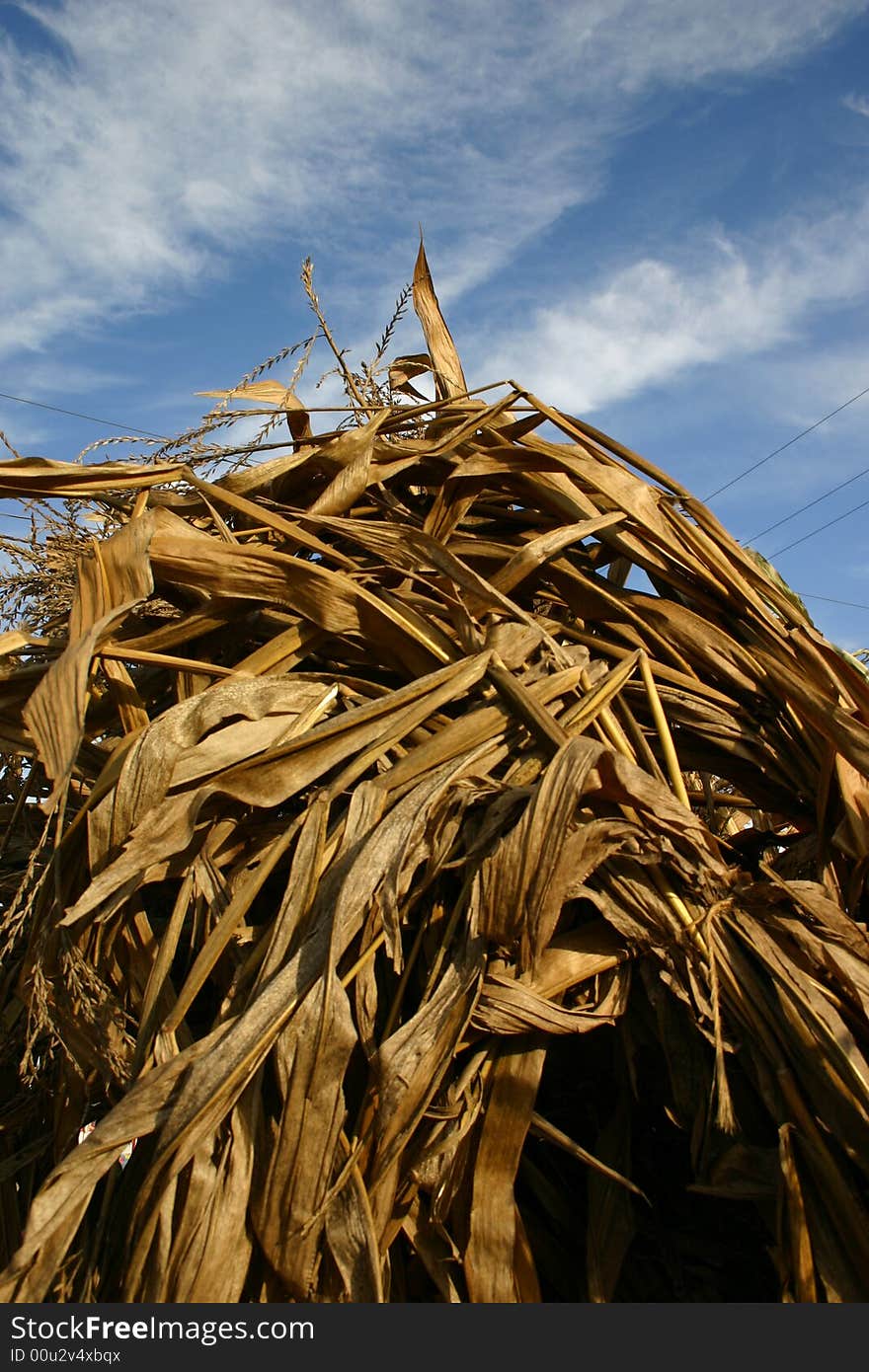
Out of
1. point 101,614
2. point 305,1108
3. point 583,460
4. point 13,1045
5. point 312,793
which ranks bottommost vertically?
point 305,1108

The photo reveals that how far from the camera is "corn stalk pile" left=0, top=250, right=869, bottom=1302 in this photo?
2.42 feet

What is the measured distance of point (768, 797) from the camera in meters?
1.07

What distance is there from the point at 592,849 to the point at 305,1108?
0.91ft

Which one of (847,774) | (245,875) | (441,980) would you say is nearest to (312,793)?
(245,875)

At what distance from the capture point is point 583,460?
1.13 meters

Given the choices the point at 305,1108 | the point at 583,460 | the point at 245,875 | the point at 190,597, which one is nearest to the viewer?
the point at 305,1108

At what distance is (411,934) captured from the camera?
87 cm

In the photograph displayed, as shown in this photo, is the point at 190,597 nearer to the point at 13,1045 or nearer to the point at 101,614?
the point at 101,614

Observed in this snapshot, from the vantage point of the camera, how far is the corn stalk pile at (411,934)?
74 centimetres

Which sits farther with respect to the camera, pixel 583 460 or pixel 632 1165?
pixel 583 460

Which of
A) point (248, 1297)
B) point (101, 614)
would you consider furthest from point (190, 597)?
point (248, 1297)

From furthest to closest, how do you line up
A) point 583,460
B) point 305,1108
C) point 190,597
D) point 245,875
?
point 583,460, point 190,597, point 245,875, point 305,1108

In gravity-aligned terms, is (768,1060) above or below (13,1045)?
below

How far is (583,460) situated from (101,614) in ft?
1.74
